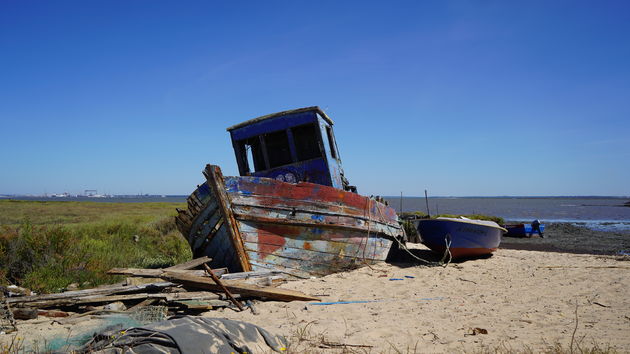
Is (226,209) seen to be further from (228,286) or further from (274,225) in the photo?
(228,286)

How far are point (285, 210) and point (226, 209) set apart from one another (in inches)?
40.5

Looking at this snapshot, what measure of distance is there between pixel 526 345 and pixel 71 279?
7.12 meters

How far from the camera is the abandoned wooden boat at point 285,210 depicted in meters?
6.32

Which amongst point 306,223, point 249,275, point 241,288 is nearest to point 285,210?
point 306,223

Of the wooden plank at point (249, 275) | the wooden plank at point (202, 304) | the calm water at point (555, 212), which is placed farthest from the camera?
the calm water at point (555, 212)

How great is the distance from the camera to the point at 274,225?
21.2ft

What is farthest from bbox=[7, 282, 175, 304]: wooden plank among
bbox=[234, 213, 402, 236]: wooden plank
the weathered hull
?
bbox=[234, 213, 402, 236]: wooden plank

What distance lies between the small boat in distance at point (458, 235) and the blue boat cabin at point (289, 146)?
2946 mm

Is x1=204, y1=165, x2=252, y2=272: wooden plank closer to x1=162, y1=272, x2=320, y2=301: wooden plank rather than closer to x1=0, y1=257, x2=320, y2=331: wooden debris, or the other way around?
x1=0, y1=257, x2=320, y2=331: wooden debris

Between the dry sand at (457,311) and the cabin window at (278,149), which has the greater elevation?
the cabin window at (278,149)

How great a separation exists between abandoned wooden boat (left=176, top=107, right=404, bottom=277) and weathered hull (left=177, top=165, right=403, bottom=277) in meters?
0.02

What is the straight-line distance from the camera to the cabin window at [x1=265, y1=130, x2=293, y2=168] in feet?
26.9

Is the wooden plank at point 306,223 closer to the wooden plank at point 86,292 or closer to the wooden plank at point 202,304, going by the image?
the wooden plank at point 202,304

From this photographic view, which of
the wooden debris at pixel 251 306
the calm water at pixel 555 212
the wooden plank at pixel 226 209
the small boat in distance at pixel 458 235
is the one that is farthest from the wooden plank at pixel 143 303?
the calm water at pixel 555 212
